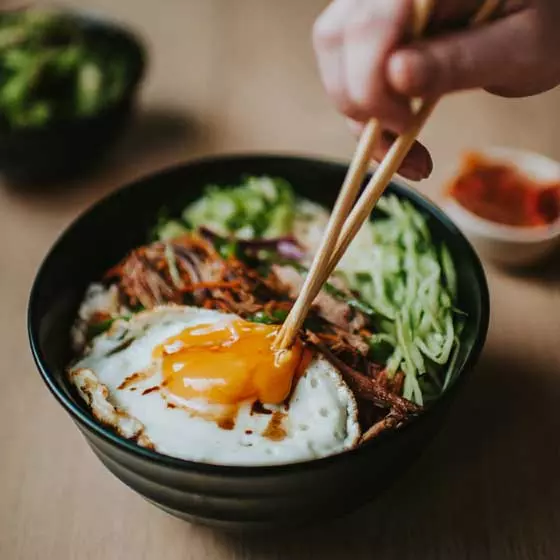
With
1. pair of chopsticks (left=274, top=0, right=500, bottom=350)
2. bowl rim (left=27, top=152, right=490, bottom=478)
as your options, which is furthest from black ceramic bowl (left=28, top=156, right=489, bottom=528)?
pair of chopsticks (left=274, top=0, right=500, bottom=350)

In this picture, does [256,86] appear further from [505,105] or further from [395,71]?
[395,71]

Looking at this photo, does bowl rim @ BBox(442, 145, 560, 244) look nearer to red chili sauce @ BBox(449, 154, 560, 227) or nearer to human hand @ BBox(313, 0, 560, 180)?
red chili sauce @ BBox(449, 154, 560, 227)

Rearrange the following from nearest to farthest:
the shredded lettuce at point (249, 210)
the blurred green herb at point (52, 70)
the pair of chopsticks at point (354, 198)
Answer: the pair of chopsticks at point (354, 198), the shredded lettuce at point (249, 210), the blurred green herb at point (52, 70)

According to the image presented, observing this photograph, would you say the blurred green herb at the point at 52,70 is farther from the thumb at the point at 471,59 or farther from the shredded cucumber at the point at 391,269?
the thumb at the point at 471,59

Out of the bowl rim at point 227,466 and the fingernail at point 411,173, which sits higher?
the fingernail at point 411,173

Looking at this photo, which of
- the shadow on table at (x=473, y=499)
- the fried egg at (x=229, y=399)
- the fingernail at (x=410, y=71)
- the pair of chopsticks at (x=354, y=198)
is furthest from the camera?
the shadow on table at (x=473, y=499)

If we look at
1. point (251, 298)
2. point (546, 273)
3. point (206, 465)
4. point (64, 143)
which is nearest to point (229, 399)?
point (206, 465)

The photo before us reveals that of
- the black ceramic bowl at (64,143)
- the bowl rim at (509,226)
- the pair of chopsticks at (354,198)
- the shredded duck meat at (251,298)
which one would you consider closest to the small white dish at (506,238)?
the bowl rim at (509,226)
